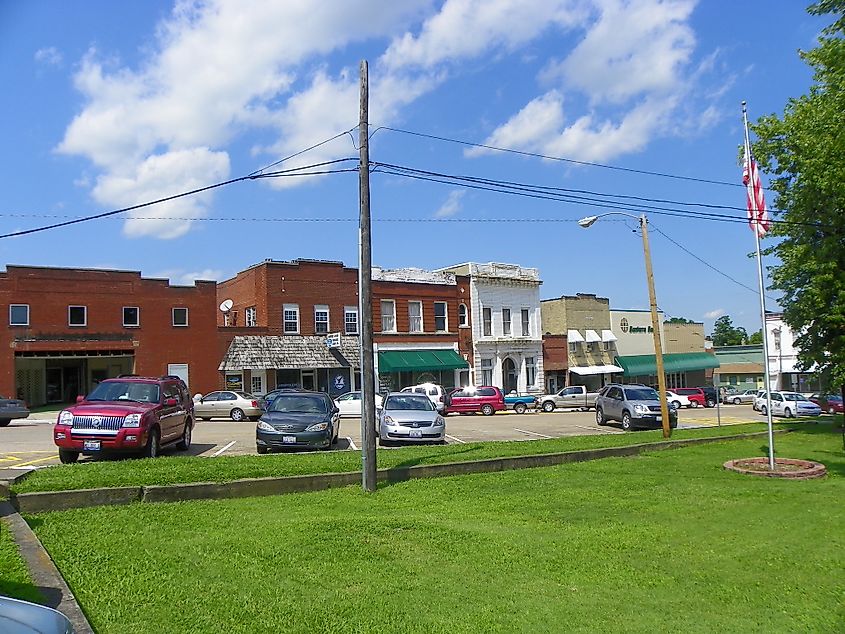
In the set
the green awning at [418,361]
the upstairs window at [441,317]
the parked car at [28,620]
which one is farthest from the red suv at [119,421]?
the upstairs window at [441,317]

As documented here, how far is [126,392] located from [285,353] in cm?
2528

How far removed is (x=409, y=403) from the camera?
874 inches

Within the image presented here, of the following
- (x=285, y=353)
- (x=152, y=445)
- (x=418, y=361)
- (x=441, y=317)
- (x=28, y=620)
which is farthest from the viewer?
(x=441, y=317)

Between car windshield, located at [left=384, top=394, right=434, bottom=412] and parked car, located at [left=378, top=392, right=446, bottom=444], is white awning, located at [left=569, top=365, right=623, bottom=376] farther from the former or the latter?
parked car, located at [left=378, top=392, right=446, bottom=444]

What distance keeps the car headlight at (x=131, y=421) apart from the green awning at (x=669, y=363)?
159 ft

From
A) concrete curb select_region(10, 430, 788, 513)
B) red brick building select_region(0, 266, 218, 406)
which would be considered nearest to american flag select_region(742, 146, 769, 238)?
concrete curb select_region(10, 430, 788, 513)

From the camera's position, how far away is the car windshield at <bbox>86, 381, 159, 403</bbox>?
51.7 feet

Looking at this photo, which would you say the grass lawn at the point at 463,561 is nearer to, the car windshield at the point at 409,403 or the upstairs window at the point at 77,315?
the car windshield at the point at 409,403

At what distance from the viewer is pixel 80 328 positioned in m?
36.7

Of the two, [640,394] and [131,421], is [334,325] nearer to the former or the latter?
[640,394]

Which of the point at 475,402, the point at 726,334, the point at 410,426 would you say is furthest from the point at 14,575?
the point at 726,334

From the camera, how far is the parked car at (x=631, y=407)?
27.3m

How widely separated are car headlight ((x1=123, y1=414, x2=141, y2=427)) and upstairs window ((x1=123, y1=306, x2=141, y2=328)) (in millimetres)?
25189

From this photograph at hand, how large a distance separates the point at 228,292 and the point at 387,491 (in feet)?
125
